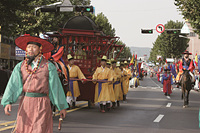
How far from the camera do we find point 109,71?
47.2 ft

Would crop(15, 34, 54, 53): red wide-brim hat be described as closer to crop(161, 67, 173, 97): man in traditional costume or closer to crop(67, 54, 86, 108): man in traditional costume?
crop(67, 54, 86, 108): man in traditional costume

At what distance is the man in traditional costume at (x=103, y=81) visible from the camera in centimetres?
1427

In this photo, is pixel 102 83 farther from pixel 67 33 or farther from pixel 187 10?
pixel 187 10

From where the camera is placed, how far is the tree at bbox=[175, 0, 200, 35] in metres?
26.0

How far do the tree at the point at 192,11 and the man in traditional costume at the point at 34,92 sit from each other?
21376 mm

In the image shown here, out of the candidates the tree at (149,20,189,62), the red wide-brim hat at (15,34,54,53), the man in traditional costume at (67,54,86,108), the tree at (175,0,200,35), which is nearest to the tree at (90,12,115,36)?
the tree at (149,20,189,62)

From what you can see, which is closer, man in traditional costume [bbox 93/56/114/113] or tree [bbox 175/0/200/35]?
man in traditional costume [bbox 93/56/114/113]

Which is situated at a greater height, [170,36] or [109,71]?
[170,36]

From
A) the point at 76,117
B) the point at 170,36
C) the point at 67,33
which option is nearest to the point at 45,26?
the point at 67,33

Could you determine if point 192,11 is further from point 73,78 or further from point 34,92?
point 34,92

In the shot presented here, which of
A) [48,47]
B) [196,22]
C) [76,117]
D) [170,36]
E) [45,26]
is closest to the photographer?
[48,47]

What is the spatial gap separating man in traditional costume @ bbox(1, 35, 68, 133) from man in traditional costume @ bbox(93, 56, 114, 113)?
27.7 ft

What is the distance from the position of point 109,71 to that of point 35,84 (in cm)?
879

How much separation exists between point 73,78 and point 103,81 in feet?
3.59
